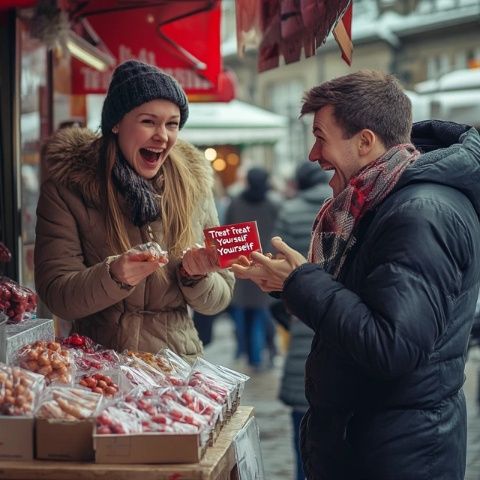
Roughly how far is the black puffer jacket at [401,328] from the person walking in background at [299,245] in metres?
2.68

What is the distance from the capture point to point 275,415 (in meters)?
8.45

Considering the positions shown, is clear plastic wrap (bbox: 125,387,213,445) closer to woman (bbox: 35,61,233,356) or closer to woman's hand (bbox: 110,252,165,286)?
woman's hand (bbox: 110,252,165,286)

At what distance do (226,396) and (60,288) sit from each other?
865mm

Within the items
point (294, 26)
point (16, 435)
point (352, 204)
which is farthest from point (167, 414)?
point (294, 26)

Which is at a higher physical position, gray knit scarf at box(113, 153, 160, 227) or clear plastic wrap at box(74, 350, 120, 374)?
gray knit scarf at box(113, 153, 160, 227)

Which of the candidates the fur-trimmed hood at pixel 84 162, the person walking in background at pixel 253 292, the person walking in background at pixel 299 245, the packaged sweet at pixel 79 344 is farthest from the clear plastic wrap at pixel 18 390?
the person walking in background at pixel 253 292

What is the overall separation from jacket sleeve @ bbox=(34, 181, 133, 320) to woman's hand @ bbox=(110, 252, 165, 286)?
0.09 metres

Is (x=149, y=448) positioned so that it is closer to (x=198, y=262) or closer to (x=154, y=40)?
(x=198, y=262)

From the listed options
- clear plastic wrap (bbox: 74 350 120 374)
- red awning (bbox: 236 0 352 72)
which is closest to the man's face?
red awning (bbox: 236 0 352 72)

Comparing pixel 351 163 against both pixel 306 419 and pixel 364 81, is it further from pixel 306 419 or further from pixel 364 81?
pixel 306 419

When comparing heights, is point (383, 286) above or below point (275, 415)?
above

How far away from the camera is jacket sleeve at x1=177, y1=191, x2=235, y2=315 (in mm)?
3797

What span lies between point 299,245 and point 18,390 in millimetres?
3911

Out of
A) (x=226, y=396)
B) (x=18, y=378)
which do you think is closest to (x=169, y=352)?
(x=226, y=396)
